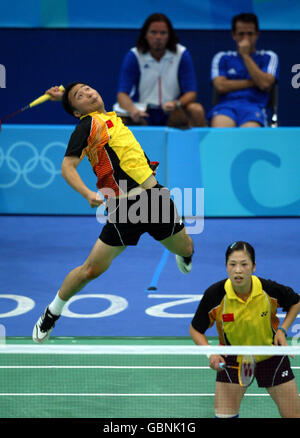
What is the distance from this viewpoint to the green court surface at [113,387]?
5.28 meters

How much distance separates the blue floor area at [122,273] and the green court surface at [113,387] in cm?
44

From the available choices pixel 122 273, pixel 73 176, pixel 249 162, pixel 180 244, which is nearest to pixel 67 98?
pixel 73 176

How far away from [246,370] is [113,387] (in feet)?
4.81

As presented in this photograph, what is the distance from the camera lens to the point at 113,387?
18.7ft

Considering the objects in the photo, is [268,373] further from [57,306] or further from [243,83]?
[243,83]

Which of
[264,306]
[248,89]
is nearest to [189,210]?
[248,89]

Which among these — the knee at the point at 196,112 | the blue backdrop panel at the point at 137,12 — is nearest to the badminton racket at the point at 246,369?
the knee at the point at 196,112

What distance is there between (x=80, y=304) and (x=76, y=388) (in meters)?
1.81

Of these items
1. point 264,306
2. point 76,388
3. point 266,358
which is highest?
point 264,306

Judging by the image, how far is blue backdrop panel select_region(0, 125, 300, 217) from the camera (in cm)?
1002

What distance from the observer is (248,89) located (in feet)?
34.5

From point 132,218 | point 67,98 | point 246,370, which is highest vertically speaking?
point 67,98

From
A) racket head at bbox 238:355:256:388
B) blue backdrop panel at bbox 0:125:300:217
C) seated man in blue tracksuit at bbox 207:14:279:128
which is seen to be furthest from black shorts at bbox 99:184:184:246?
seated man in blue tracksuit at bbox 207:14:279:128
